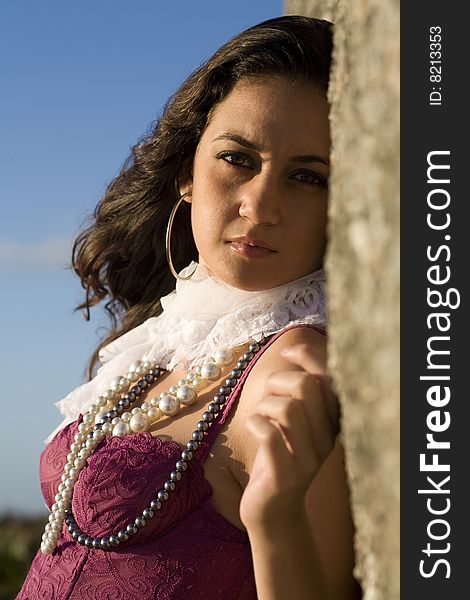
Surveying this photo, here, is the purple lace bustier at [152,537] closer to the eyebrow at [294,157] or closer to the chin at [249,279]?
the chin at [249,279]

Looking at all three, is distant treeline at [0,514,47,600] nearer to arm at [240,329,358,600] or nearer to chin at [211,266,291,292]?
chin at [211,266,291,292]

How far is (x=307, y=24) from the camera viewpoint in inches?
110

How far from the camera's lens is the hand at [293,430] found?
1.60 meters

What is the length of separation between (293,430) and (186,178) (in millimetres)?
1779

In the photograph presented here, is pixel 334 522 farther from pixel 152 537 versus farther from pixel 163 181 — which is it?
pixel 163 181

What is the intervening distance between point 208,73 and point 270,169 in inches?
22.4

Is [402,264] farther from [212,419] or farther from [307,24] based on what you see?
[307,24]

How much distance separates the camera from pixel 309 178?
2.56 metres

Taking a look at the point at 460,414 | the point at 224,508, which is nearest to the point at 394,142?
the point at 460,414

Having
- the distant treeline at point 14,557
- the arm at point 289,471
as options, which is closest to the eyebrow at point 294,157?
the arm at point 289,471

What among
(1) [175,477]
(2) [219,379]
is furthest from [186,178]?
(1) [175,477]

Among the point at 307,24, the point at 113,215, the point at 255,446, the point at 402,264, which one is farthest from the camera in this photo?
the point at 113,215

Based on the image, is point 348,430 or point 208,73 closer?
point 348,430

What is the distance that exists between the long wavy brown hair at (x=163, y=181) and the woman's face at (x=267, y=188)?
0.11 m
